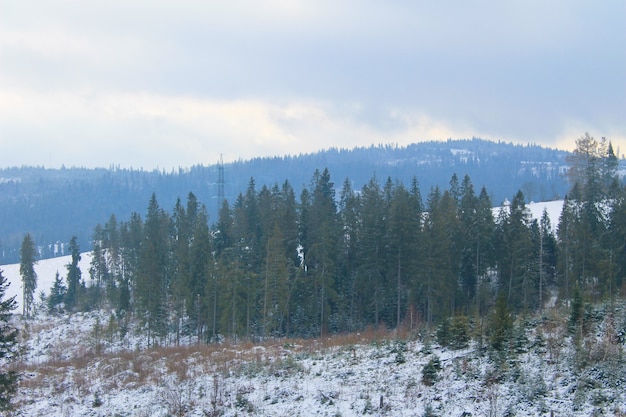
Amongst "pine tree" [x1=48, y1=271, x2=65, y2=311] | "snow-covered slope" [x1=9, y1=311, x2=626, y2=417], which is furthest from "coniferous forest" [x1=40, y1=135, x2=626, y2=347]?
"pine tree" [x1=48, y1=271, x2=65, y2=311]

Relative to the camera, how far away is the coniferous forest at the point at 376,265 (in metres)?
48.9

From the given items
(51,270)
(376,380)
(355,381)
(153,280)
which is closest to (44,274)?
(51,270)

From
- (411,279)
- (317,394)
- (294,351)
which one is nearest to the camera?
(317,394)

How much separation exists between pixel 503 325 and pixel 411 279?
Answer: 29.4 metres

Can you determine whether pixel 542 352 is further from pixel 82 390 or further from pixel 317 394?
pixel 82 390

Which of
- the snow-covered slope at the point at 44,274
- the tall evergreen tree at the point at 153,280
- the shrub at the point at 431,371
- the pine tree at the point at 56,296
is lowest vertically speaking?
the snow-covered slope at the point at 44,274

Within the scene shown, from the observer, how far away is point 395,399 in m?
18.1

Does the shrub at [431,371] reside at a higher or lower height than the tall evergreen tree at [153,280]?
higher

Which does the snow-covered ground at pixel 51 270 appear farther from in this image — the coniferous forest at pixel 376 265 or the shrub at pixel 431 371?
the shrub at pixel 431 371

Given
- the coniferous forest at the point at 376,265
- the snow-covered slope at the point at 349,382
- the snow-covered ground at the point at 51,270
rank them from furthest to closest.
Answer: the snow-covered ground at the point at 51,270, the coniferous forest at the point at 376,265, the snow-covered slope at the point at 349,382

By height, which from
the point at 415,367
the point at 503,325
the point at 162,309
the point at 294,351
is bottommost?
the point at 162,309

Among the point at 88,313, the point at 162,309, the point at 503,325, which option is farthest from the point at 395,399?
the point at 88,313

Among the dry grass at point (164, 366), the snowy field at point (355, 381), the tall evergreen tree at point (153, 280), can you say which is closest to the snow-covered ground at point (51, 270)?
the tall evergreen tree at point (153, 280)

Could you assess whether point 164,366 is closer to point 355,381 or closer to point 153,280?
point 355,381
